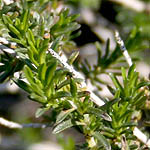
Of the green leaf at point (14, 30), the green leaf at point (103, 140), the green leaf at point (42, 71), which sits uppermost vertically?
the green leaf at point (14, 30)

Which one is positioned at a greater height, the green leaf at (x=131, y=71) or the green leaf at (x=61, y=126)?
the green leaf at (x=131, y=71)

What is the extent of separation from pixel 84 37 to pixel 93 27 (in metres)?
0.19

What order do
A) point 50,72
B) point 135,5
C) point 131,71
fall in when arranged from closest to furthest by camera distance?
→ point 50,72 → point 131,71 → point 135,5

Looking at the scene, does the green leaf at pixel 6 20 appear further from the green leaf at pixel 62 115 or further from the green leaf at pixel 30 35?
the green leaf at pixel 62 115

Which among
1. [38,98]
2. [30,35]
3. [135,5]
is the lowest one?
[135,5]

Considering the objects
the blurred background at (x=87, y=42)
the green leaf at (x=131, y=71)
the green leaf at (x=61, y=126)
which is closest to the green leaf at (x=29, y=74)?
the green leaf at (x=61, y=126)

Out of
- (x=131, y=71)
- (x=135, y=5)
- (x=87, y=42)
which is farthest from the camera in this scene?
(x=87, y=42)

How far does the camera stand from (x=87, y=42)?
3.20 meters

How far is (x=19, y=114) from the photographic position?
3129 millimetres

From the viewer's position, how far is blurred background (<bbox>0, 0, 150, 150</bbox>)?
2.63 meters

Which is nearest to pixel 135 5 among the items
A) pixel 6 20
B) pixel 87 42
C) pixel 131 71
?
pixel 87 42

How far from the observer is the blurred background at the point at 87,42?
2.63 meters

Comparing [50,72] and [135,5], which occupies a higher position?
[50,72]

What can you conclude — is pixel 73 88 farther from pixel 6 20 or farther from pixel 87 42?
pixel 87 42
